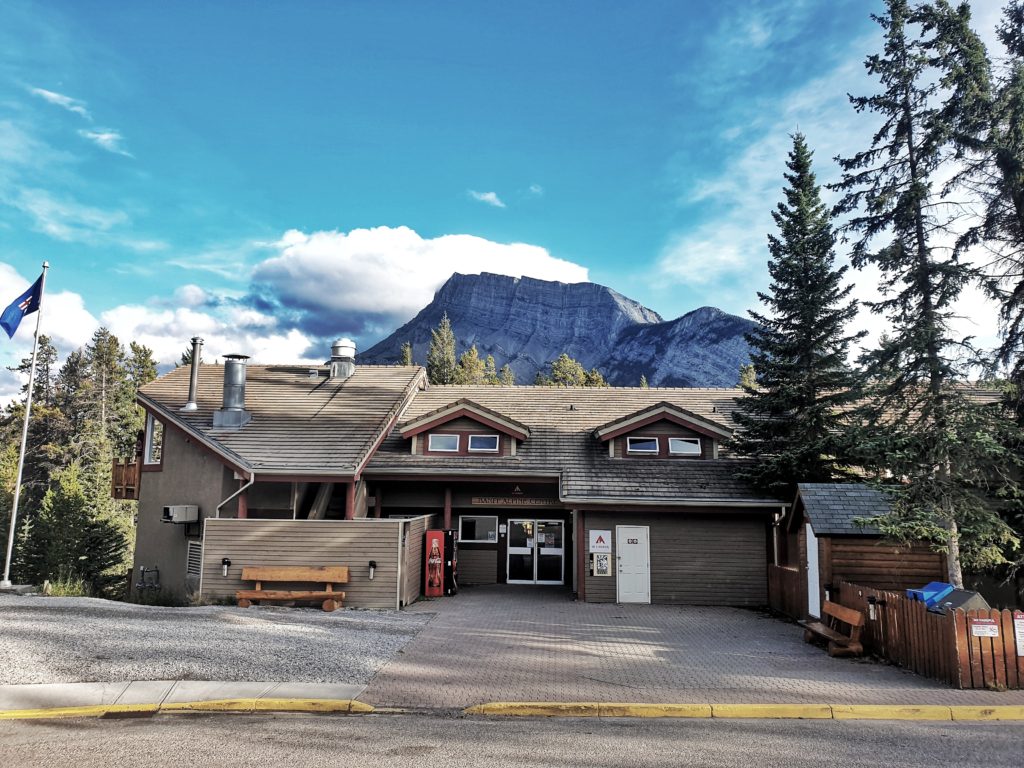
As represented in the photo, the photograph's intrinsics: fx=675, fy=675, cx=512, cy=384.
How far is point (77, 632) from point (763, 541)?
54.9 ft

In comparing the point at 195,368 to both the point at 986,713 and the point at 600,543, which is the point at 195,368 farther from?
the point at 986,713

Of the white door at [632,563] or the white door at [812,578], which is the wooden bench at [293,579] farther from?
the white door at [812,578]

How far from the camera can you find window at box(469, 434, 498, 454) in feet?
71.8

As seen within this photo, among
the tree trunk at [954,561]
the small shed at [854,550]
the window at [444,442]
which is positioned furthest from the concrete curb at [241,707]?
the window at [444,442]

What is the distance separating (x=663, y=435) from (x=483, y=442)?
579 centimetres

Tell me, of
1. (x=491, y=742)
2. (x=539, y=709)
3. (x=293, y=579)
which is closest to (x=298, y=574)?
(x=293, y=579)

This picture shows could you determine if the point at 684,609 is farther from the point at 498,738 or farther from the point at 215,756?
the point at 215,756

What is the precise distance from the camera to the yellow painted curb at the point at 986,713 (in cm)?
868

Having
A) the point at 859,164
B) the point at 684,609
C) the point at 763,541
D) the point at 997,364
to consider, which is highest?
the point at 859,164

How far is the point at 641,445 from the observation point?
21.7 metres

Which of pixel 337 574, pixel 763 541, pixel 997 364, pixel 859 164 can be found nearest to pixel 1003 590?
pixel 997 364

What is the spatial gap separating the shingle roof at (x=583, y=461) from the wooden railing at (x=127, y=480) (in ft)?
27.5

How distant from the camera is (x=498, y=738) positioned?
302 inches

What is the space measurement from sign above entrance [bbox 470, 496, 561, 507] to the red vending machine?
2.71 m
